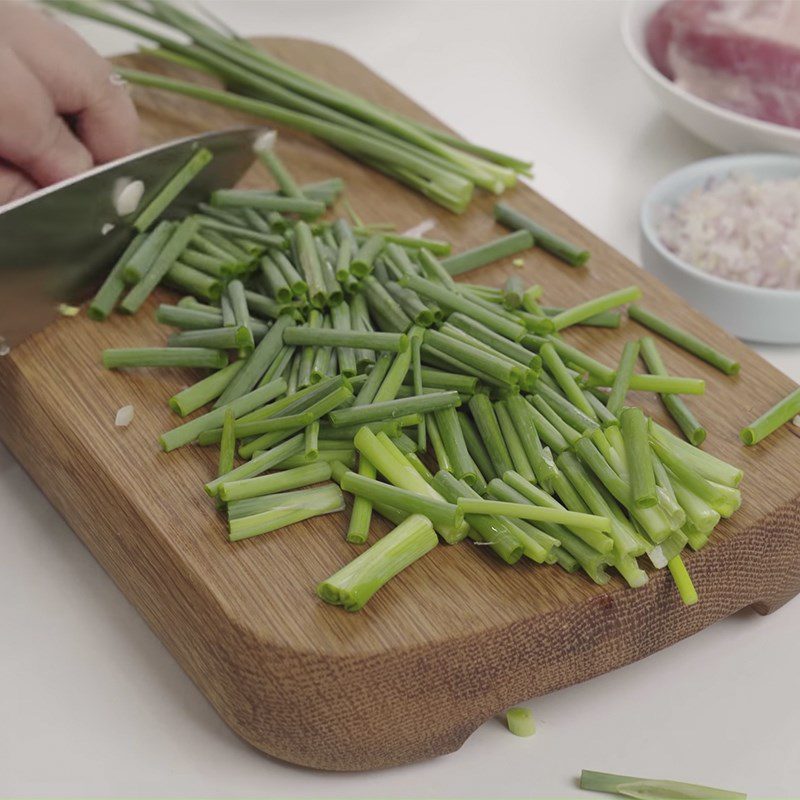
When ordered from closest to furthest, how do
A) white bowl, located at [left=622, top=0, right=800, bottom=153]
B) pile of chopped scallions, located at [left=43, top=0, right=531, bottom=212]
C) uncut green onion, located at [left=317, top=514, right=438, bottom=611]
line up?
uncut green onion, located at [left=317, top=514, right=438, bottom=611] → pile of chopped scallions, located at [left=43, top=0, right=531, bottom=212] → white bowl, located at [left=622, top=0, right=800, bottom=153]

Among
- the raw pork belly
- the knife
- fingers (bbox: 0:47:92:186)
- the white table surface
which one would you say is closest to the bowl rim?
the raw pork belly

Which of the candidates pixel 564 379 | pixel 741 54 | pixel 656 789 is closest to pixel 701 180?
pixel 741 54

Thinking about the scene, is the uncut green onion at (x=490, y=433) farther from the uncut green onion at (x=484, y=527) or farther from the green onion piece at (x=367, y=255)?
the green onion piece at (x=367, y=255)

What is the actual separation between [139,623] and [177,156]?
2.53 feet

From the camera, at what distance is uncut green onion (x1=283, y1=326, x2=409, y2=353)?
171cm

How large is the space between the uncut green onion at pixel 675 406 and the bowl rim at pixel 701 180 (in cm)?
30

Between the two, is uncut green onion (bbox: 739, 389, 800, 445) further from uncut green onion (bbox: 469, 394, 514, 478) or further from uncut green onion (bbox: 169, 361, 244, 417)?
uncut green onion (bbox: 169, 361, 244, 417)

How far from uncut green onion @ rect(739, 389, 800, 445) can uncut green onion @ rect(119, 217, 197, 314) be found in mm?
938

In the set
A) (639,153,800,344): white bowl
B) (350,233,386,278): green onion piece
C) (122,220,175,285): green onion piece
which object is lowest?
(639,153,800,344): white bowl

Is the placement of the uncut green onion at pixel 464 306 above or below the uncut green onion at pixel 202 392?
above

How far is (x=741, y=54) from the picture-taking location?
2527 mm

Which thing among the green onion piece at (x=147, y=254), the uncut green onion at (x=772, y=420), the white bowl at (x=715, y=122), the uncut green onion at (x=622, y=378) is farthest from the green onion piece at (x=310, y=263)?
the white bowl at (x=715, y=122)

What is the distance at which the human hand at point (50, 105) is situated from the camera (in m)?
1.92

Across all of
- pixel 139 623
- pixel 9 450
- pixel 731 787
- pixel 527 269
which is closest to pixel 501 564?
pixel 731 787
